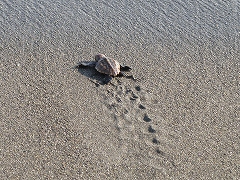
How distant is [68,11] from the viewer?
727 centimetres

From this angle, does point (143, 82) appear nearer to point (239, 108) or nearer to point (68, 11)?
point (239, 108)

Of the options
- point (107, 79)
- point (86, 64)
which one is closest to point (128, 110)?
Result: point (107, 79)

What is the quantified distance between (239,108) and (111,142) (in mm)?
2048

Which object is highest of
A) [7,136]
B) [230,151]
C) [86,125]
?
[230,151]

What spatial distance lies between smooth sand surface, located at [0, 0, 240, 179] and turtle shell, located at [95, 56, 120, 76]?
0.17 metres

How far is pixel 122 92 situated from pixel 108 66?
519mm

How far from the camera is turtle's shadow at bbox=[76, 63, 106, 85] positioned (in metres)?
5.65

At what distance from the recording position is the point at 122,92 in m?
5.42

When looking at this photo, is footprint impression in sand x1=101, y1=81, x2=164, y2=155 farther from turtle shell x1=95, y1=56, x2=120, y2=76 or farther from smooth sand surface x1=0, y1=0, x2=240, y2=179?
turtle shell x1=95, y1=56, x2=120, y2=76

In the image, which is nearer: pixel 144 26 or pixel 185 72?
pixel 185 72

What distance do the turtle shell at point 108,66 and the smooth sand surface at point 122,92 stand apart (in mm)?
171

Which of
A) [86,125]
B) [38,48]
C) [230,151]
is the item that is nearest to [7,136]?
[86,125]

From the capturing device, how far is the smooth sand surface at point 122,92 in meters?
4.33

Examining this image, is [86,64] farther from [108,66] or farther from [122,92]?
[122,92]
